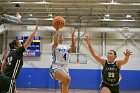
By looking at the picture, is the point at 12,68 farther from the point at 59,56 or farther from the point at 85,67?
the point at 85,67

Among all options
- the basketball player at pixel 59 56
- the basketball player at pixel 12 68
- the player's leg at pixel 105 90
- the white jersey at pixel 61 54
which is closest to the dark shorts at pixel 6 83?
the basketball player at pixel 12 68

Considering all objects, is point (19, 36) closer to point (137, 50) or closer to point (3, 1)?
point (3, 1)

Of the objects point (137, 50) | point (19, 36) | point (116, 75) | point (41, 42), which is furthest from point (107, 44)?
point (116, 75)

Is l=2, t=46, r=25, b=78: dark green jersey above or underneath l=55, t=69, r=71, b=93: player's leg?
above

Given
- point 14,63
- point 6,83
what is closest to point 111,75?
point 14,63

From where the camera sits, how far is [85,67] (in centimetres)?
1833

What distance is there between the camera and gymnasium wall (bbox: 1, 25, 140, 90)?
1798 centimetres

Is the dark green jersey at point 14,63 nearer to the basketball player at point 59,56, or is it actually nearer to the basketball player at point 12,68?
the basketball player at point 12,68

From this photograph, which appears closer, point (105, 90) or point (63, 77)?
point (63, 77)

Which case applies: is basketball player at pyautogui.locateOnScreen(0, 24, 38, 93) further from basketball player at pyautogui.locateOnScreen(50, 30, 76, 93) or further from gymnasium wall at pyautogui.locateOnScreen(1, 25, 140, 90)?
gymnasium wall at pyautogui.locateOnScreen(1, 25, 140, 90)

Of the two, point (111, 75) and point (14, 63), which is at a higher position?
point (14, 63)

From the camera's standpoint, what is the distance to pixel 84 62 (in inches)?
693

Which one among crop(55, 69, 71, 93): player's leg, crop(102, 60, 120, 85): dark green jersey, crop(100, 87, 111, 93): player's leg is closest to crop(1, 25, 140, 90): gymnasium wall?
crop(102, 60, 120, 85): dark green jersey

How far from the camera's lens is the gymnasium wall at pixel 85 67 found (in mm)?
17984
